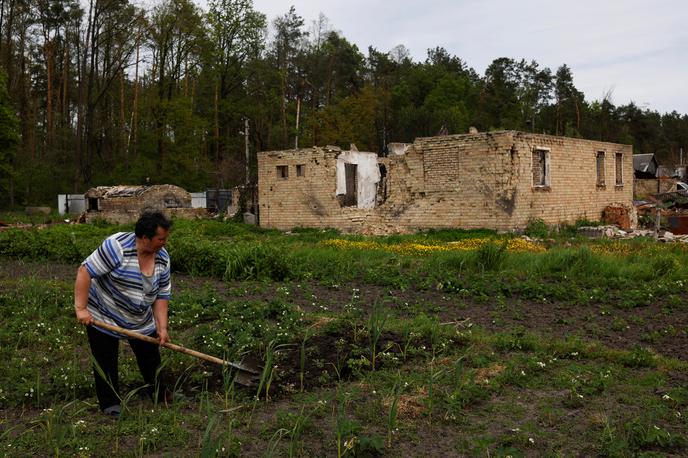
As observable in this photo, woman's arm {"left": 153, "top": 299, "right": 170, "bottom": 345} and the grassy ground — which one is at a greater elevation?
woman's arm {"left": 153, "top": 299, "right": 170, "bottom": 345}

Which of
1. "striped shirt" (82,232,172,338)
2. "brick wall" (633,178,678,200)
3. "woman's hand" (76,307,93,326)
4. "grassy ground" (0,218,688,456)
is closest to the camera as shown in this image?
"grassy ground" (0,218,688,456)

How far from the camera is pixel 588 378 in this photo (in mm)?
5281

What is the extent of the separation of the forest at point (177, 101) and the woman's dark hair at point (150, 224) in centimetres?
3113

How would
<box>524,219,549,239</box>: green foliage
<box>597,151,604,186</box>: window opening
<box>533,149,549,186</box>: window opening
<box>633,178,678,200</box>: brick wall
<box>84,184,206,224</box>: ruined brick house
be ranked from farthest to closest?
<box>633,178,678,200</box>: brick wall < <box>84,184,206,224</box>: ruined brick house < <box>597,151,604,186</box>: window opening < <box>533,149,549,186</box>: window opening < <box>524,219,549,239</box>: green foliage

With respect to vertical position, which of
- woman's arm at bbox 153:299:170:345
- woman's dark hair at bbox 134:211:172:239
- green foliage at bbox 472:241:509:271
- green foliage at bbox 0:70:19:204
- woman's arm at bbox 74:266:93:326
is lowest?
green foliage at bbox 472:241:509:271

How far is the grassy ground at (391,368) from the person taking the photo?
4.02 metres

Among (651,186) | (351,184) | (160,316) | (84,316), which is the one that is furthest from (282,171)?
(651,186)

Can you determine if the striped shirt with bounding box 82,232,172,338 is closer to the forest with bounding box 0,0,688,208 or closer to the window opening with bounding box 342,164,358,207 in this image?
the window opening with bounding box 342,164,358,207

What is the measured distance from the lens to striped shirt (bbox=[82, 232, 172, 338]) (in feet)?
14.8

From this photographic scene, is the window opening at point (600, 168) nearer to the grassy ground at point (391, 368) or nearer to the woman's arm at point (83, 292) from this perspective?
the grassy ground at point (391, 368)

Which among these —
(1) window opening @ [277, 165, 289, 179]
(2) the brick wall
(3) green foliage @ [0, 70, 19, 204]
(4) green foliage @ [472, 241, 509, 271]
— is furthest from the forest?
(4) green foliage @ [472, 241, 509, 271]

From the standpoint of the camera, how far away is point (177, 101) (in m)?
37.4

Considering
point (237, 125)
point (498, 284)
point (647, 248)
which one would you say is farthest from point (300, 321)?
point (237, 125)

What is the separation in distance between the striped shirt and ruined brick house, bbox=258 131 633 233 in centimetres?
1573
